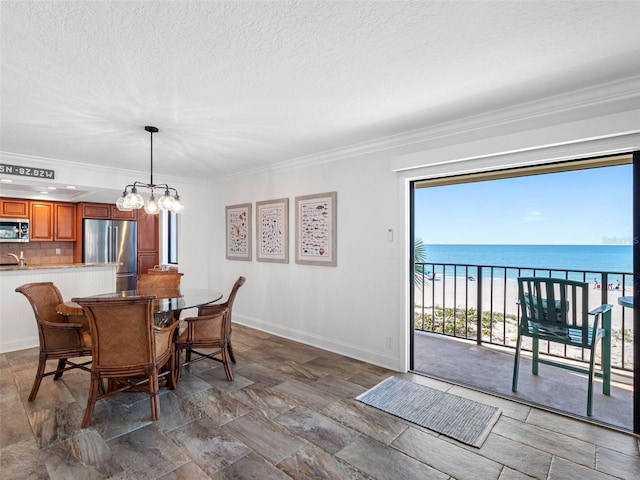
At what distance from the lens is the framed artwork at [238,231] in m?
4.98

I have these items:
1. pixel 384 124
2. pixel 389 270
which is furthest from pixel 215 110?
pixel 389 270

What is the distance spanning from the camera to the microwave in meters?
5.57

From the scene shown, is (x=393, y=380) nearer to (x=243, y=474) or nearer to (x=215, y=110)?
(x=243, y=474)

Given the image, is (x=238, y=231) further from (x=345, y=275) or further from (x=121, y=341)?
(x=121, y=341)

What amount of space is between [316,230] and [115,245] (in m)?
4.45

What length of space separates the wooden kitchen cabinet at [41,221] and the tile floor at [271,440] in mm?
3873

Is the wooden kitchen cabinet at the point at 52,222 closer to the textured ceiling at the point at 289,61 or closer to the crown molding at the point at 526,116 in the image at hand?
the textured ceiling at the point at 289,61

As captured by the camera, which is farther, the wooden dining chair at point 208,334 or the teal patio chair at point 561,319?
the wooden dining chair at point 208,334

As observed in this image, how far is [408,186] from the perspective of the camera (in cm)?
330

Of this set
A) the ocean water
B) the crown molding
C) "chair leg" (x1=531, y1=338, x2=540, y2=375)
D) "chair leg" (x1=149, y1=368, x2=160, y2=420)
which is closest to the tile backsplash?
"chair leg" (x1=149, y1=368, x2=160, y2=420)

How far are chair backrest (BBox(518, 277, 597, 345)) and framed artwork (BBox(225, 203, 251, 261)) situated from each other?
3.53 metres

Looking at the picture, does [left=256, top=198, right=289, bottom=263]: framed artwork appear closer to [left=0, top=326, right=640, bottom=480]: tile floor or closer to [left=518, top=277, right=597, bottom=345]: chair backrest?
[left=0, top=326, right=640, bottom=480]: tile floor

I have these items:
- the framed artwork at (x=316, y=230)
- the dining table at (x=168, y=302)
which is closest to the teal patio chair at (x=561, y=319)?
the framed artwork at (x=316, y=230)

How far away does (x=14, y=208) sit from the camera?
5676mm
